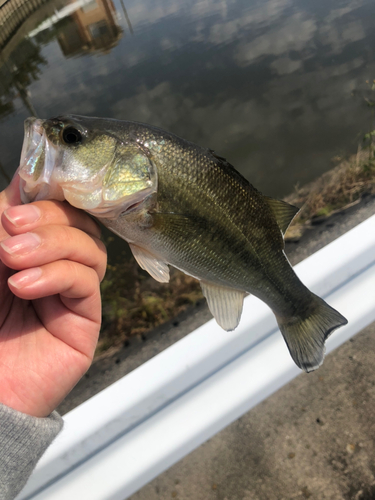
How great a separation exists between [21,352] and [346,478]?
178 cm

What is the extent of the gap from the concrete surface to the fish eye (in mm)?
1622

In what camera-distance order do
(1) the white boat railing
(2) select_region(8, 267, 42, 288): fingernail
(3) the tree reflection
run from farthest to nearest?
(3) the tree reflection
(1) the white boat railing
(2) select_region(8, 267, 42, 288): fingernail

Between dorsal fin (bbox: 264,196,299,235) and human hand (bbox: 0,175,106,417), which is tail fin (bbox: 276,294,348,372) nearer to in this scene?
dorsal fin (bbox: 264,196,299,235)

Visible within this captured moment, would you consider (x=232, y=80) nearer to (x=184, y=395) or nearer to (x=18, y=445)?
(x=184, y=395)

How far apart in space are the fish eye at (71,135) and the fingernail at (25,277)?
0.44 metres

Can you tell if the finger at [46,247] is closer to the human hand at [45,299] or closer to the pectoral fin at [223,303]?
the human hand at [45,299]

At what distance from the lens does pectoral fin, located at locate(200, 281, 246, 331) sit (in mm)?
1414

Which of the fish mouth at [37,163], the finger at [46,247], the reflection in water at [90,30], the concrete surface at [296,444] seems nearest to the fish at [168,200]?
the fish mouth at [37,163]

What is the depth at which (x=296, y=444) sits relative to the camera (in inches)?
77.9

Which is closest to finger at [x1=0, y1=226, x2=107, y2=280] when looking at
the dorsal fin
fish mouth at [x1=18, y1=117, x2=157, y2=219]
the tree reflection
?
fish mouth at [x1=18, y1=117, x2=157, y2=219]

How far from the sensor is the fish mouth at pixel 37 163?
105cm

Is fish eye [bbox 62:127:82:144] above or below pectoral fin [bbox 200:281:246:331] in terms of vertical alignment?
above

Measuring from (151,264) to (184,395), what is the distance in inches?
41.1

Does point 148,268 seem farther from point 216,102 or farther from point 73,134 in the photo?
point 216,102
